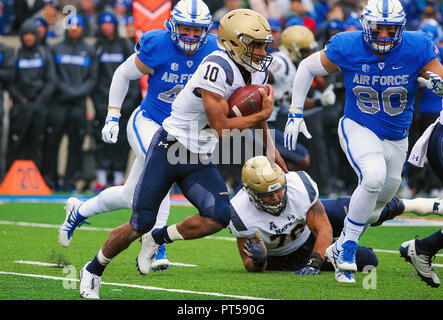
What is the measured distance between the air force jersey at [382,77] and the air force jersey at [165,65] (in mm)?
1067

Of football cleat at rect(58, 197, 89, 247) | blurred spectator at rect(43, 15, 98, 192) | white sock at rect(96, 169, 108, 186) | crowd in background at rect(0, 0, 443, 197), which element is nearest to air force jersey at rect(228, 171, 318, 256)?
football cleat at rect(58, 197, 89, 247)

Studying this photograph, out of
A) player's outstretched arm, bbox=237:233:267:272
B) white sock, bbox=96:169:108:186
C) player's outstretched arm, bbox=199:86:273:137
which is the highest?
player's outstretched arm, bbox=199:86:273:137

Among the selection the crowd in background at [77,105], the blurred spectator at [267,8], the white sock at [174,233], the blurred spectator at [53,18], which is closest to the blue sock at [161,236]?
the white sock at [174,233]

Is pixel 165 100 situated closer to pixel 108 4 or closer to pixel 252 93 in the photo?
pixel 252 93

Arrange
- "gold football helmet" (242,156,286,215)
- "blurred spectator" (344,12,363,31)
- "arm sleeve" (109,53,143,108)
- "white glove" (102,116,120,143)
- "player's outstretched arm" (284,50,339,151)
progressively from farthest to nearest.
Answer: "blurred spectator" (344,12,363,31) < "arm sleeve" (109,53,143,108) < "white glove" (102,116,120,143) < "player's outstretched arm" (284,50,339,151) < "gold football helmet" (242,156,286,215)

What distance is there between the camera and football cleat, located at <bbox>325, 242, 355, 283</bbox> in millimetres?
5771

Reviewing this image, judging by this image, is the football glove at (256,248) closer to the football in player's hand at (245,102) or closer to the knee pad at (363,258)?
the knee pad at (363,258)

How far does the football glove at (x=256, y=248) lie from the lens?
5984mm

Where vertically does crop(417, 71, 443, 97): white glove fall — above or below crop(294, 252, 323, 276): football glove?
above

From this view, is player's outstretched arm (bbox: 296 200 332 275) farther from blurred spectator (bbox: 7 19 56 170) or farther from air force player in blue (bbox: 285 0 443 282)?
blurred spectator (bbox: 7 19 56 170)

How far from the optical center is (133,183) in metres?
6.41

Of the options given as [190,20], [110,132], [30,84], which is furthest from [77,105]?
[190,20]

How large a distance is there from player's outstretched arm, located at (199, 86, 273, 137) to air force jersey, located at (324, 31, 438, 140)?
946 mm

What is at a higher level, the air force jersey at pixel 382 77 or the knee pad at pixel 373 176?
the air force jersey at pixel 382 77
